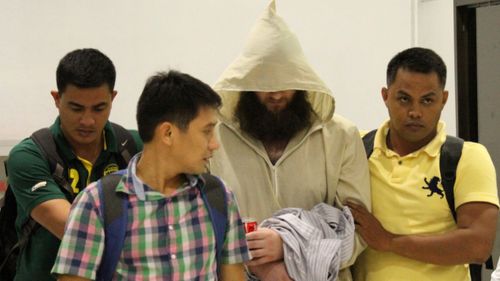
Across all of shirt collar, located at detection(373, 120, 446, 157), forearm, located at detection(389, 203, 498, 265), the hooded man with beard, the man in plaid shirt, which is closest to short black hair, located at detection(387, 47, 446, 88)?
shirt collar, located at detection(373, 120, 446, 157)

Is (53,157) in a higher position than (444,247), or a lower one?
higher

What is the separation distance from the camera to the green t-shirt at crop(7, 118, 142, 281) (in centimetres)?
176

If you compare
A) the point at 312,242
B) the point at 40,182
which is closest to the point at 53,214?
the point at 40,182

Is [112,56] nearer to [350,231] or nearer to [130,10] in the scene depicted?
[130,10]

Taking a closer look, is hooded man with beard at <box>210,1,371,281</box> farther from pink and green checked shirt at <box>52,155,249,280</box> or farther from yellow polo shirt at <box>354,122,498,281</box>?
pink and green checked shirt at <box>52,155,249,280</box>

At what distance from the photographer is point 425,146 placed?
2.01 meters

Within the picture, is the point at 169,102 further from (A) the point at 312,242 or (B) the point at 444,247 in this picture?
(B) the point at 444,247

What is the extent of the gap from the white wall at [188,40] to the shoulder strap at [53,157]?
901mm

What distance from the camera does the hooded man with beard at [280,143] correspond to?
6.26ft

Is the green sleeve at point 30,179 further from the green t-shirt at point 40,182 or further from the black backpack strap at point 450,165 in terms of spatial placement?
the black backpack strap at point 450,165

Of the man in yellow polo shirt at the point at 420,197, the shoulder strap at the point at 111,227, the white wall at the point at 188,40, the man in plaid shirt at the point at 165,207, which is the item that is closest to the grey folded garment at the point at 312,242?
the man in yellow polo shirt at the point at 420,197

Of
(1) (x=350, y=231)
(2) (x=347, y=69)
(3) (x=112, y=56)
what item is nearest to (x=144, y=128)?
(1) (x=350, y=231)

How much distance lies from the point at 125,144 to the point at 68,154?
0.59ft

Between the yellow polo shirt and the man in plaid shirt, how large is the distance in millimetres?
630
